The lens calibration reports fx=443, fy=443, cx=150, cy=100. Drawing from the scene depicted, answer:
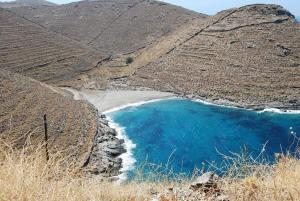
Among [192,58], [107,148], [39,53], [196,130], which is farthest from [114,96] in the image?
[107,148]

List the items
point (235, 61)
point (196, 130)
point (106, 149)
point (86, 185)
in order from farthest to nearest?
1. point (235, 61)
2. point (196, 130)
3. point (106, 149)
4. point (86, 185)

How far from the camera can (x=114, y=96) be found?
216 ft

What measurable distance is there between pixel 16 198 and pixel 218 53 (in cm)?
7139

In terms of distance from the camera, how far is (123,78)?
7438cm

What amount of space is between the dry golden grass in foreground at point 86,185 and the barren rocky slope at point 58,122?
29139 mm

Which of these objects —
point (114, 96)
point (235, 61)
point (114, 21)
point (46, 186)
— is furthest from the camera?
point (114, 21)

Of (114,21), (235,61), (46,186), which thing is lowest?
(235,61)

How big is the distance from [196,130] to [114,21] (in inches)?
2693

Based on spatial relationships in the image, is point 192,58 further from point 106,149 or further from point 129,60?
point 106,149

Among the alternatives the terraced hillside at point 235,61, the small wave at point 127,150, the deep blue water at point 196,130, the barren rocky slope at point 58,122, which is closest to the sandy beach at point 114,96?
the deep blue water at point 196,130

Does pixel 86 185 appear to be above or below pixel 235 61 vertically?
above

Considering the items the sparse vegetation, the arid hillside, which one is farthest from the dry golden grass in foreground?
the sparse vegetation

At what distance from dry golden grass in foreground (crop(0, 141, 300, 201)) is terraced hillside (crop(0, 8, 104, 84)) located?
217ft

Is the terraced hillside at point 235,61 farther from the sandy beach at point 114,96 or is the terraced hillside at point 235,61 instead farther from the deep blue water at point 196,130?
the deep blue water at point 196,130
